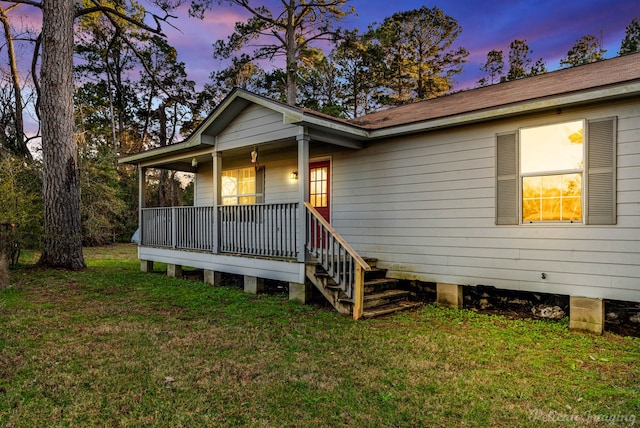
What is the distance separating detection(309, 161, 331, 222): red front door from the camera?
26.3 feet

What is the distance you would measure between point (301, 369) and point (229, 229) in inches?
186

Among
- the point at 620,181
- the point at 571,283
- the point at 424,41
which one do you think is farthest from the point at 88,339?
the point at 424,41

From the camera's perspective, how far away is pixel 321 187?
822cm

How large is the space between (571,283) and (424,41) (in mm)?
18635

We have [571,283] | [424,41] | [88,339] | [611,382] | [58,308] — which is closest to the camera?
[611,382]

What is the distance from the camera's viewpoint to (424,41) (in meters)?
20.7

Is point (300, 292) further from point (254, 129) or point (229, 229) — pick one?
point (254, 129)

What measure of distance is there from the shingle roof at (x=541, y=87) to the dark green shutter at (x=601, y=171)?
1.79 feet

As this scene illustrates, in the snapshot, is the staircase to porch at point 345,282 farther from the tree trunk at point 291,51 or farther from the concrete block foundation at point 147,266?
the tree trunk at point 291,51

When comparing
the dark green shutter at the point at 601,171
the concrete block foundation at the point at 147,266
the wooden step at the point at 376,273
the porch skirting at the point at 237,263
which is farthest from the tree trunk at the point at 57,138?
the dark green shutter at the point at 601,171

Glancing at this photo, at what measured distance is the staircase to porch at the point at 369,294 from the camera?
5.73m

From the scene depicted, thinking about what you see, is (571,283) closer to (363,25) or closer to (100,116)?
(363,25)

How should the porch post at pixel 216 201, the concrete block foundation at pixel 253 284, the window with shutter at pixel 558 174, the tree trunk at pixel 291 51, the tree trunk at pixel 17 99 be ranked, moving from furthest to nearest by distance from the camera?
the tree trunk at pixel 291 51
the tree trunk at pixel 17 99
the porch post at pixel 216 201
the concrete block foundation at pixel 253 284
the window with shutter at pixel 558 174

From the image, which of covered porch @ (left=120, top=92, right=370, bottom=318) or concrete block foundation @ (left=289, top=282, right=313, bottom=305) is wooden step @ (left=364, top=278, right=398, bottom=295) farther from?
concrete block foundation @ (left=289, top=282, right=313, bottom=305)
